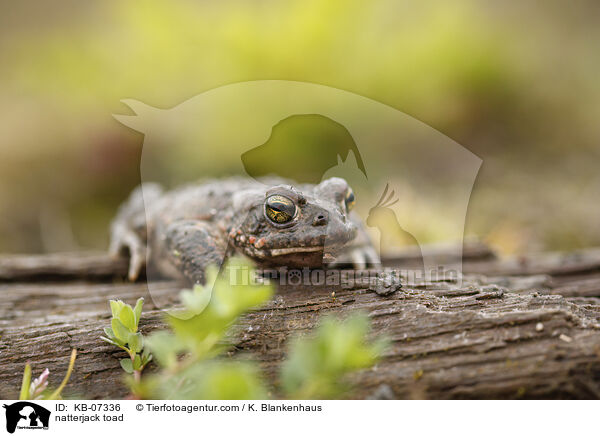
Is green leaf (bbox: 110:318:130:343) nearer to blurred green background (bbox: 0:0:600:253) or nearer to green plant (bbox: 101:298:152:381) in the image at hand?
green plant (bbox: 101:298:152:381)

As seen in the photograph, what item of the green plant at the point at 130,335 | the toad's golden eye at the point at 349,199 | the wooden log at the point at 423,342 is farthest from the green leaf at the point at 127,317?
the toad's golden eye at the point at 349,199

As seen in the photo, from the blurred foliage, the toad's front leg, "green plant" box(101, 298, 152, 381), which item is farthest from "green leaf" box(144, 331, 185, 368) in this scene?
the toad's front leg

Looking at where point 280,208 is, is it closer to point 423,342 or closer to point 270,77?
point 423,342

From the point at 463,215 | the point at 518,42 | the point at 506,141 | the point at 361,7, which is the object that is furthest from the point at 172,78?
the point at 518,42

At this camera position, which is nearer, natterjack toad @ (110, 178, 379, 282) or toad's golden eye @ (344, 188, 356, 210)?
natterjack toad @ (110, 178, 379, 282)

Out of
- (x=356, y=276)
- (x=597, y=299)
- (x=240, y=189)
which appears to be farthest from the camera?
(x=240, y=189)
